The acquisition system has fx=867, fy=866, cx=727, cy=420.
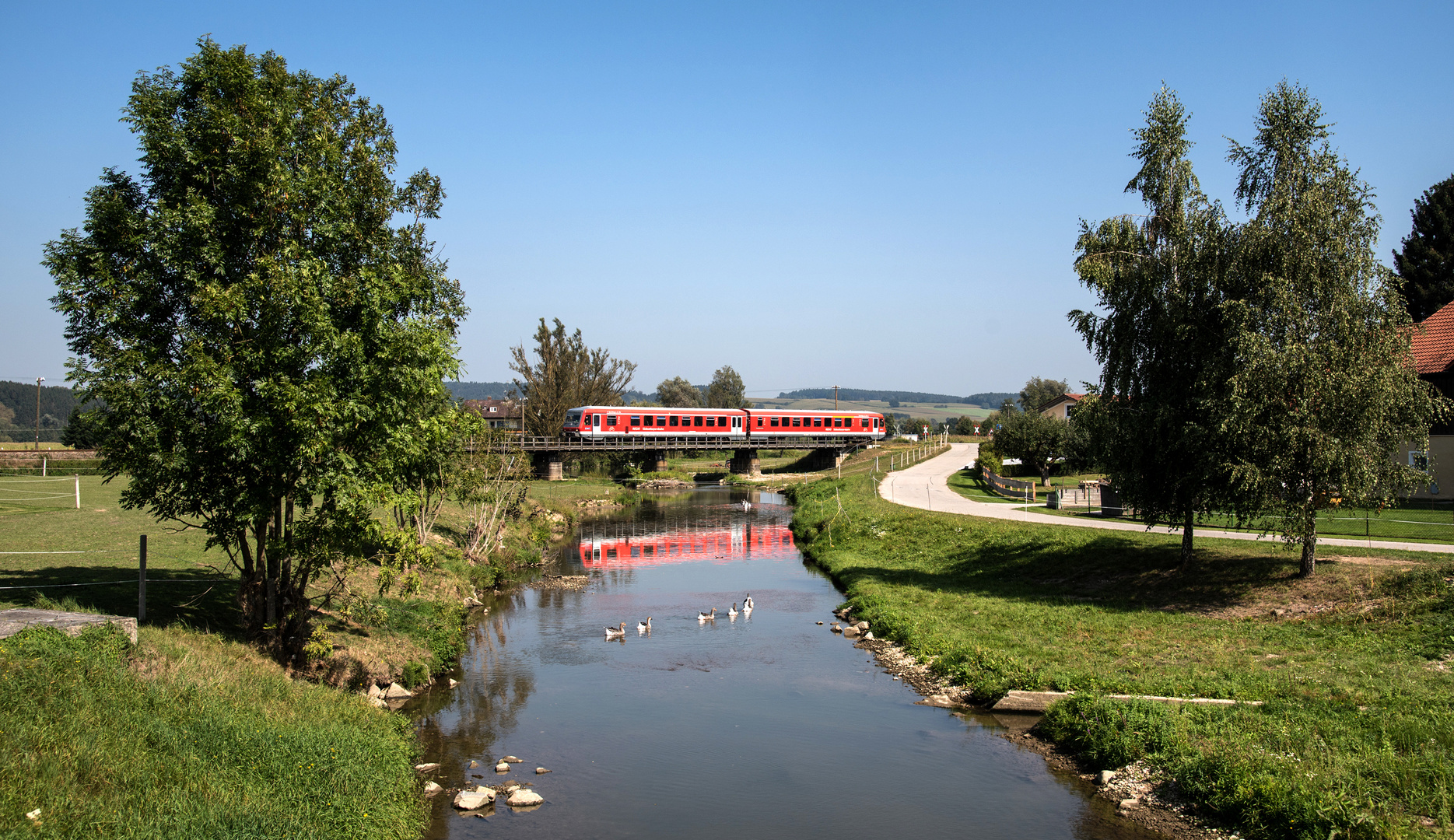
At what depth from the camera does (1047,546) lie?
2377 centimetres

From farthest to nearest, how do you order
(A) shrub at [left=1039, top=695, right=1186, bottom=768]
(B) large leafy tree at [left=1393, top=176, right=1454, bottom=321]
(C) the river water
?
(B) large leafy tree at [left=1393, top=176, right=1454, bottom=321]
(A) shrub at [left=1039, top=695, right=1186, bottom=768]
(C) the river water

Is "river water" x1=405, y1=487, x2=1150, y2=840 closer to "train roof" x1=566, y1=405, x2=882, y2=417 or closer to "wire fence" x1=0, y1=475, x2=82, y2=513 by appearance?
"wire fence" x1=0, y1=475, x2=82, y2=513

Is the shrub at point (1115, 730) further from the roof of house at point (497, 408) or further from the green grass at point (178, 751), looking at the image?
the roof of house at point (497, 408)

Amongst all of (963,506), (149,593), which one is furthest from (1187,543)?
(149,593)

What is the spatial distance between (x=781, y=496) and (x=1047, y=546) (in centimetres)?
3561

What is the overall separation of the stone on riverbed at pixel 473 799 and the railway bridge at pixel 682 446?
132 feet

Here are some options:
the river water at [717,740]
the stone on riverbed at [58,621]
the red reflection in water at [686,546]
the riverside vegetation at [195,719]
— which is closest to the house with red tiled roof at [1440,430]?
the red reflection in water at [686,546]

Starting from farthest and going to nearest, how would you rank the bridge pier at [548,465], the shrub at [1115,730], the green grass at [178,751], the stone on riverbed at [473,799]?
the bridge pier at [548,465]
the shrub at [1115,730]
the stone on riverbed at [473,799]
the green grass at [178,751]

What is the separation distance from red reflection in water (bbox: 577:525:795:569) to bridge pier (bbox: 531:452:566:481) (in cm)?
1979

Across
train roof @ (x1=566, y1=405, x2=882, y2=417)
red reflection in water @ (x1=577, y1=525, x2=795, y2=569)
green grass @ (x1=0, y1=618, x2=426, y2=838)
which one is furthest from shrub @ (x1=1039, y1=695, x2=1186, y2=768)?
train roof @ (x1=566, y1=405, x2=882, y2=417)

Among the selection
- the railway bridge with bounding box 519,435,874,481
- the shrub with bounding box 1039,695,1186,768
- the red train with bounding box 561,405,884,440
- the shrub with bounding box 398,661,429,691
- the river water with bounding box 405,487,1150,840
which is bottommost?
the river water with bounding box 405,487,1150,840

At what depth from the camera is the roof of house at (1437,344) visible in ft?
102

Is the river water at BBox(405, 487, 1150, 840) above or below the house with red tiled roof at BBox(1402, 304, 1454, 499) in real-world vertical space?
below

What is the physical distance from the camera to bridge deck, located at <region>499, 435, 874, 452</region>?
56.5 meters
